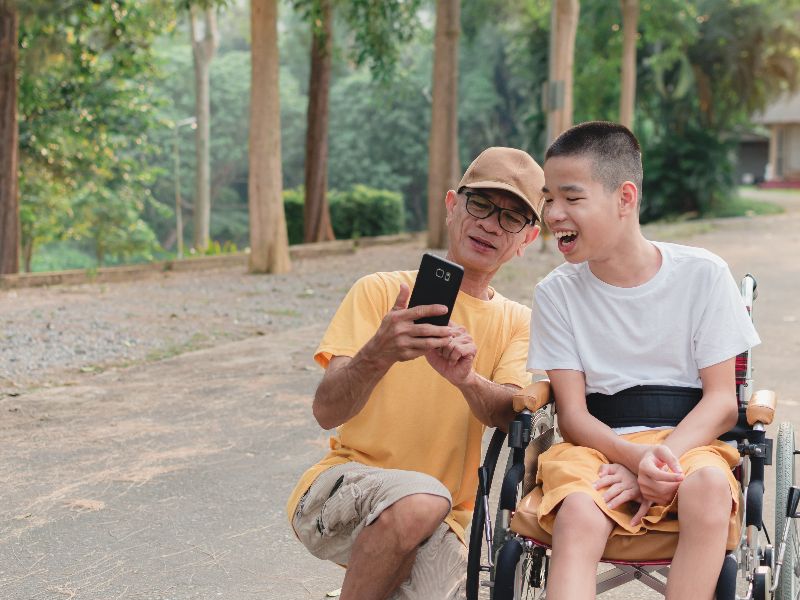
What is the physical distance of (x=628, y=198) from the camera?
124 inches

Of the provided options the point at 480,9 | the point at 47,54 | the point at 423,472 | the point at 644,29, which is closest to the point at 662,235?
the point at 644,29

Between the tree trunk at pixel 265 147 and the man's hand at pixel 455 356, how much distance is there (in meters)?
11.8

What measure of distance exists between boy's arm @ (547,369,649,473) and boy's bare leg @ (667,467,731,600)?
0.78ft

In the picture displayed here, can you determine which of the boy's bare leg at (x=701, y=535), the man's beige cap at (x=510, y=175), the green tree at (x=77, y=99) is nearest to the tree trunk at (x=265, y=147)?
the green tree at (x=77, y=99)

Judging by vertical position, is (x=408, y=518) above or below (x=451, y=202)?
below

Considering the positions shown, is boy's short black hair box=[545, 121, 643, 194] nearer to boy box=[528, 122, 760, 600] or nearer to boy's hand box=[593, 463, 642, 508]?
boy box=[528, 122, 760, 600]

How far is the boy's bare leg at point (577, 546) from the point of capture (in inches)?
105

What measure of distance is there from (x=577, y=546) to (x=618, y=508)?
213mm

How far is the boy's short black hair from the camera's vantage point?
3.09 m

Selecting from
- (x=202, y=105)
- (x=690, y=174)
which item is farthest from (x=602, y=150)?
(x=202, y=105)

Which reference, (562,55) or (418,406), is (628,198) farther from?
(562,55)

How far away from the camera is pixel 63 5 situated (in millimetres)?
16719

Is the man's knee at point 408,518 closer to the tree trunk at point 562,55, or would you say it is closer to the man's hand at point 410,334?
the man's hand at point 410,334

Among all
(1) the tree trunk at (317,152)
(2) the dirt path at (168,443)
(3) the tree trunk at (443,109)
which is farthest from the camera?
(1) the tree trunk at (317,152)
